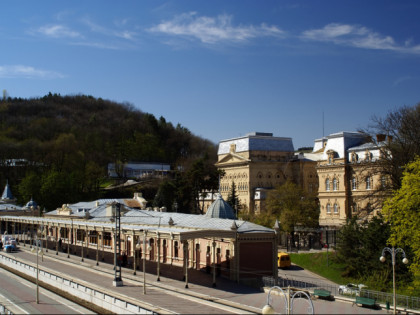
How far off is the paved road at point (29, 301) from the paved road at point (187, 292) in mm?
2526

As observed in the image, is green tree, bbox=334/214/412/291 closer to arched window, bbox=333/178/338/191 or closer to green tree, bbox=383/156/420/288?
green tree, bbox=383/156/420/288

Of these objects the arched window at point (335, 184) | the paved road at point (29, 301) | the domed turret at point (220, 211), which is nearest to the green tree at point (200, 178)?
the arched window at point (335, 184)

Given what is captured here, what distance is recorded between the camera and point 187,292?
2995cm

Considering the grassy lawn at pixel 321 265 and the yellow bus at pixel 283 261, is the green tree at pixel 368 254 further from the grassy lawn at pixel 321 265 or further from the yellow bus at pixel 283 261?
the yellow bus at pixel 283 261

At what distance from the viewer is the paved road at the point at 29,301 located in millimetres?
27859

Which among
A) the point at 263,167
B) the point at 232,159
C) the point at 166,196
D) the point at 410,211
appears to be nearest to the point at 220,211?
the point at 410,211

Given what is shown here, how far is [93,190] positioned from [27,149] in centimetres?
1963

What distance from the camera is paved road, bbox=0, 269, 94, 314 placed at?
27859mm

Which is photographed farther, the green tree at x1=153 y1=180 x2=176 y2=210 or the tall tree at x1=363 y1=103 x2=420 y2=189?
the green tree at x1=153 y1=180 x2=176 y2=210

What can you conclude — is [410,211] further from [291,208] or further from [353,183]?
[353,183]

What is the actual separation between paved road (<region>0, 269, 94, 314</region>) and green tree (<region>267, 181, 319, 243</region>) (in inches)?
1340

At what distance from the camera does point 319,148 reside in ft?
302

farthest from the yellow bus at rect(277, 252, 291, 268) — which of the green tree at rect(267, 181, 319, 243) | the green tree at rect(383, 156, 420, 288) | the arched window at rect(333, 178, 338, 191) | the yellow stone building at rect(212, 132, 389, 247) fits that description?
the arched window at rect(333, 178, 338, 191)

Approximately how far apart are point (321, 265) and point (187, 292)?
79.2ft
